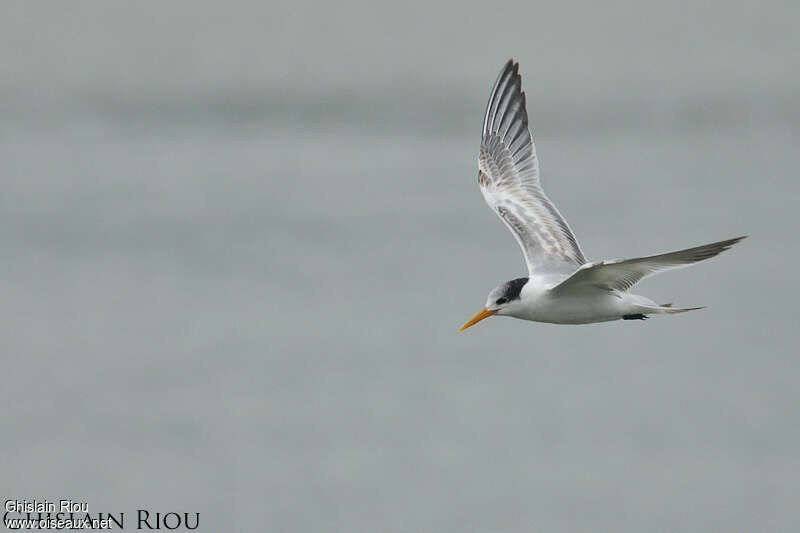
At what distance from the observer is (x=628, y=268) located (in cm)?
860

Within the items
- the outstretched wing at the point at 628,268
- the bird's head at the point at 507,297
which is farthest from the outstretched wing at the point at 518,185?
the outstretched wing at the point at 628,268

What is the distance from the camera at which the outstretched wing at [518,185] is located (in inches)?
399

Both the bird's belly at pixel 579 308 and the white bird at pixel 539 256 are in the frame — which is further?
the bird's belly at pixel 579 308

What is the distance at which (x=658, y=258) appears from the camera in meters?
8.08

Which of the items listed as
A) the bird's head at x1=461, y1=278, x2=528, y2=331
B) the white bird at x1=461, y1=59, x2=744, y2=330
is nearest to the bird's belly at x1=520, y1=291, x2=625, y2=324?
the white bird at x1=461, y1=59, x2=744, y2=330

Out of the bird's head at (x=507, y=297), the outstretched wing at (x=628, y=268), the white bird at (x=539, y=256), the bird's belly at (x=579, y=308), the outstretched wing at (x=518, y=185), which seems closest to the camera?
the outstretched wing at (x=628, y=268)

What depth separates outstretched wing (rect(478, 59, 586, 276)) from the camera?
10.1 meters

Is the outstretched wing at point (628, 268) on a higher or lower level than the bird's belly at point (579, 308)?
higher

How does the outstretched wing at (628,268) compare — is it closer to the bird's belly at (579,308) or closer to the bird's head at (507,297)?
the bird's belly at (579,308)

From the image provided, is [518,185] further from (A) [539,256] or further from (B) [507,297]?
(B) [507,297]

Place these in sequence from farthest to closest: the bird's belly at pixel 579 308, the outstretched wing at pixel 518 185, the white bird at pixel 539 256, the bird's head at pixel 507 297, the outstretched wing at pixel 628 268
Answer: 1. the outstretched wing at pixel 518 185
2. the bird's head at pixel 507 297
3. the bird's belly at pixel 579 308
4. the white bird at pixel 539 256
5. the outstretched wing at pixel 628 268

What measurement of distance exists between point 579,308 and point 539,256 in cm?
111

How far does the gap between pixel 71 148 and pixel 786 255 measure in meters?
11.1

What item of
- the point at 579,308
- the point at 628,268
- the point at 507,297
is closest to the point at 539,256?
the point at 507,297
